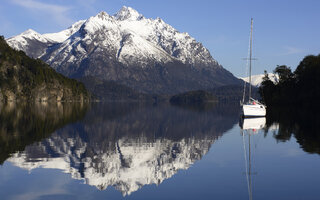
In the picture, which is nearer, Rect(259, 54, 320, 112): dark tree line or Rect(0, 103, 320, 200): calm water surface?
Rect(0, 103, 320, 200): calm water surface

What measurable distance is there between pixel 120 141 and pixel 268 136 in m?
22.7

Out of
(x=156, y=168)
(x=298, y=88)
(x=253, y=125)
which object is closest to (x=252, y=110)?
(x=253, y=125)

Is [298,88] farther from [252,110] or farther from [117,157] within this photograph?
[117,157]

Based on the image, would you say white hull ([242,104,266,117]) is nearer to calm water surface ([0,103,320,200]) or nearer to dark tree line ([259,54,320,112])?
calm water surface ([0,103,320,200])

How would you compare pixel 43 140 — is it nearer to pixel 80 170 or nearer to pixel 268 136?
pixel 80 170

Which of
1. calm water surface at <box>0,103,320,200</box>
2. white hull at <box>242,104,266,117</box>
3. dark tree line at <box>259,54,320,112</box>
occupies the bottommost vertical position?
calm water surface at <box>0,103,320,200</box>

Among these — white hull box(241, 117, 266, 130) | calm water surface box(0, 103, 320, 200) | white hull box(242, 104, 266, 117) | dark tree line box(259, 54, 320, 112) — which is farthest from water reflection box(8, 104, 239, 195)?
dark tree line box(259, 54, 320, 112)

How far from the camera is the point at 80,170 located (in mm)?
31344

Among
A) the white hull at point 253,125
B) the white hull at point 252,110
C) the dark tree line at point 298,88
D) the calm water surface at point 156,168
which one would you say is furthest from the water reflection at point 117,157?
the dark tree line at point 298,88

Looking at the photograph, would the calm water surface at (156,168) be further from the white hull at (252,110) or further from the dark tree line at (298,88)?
the dark tree line at (298,88)

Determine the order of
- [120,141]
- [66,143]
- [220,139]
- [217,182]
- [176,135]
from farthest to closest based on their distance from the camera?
1. [176,135]
2. [220,139]
3. [120,141]
4. [66,143]
5. [217,182]

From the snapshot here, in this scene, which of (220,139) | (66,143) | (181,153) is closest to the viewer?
(181,153)

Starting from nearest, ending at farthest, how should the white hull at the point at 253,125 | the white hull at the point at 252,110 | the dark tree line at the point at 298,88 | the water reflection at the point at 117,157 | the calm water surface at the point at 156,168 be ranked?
1. the calm water surface at the point at 156,168
2. the water reflection at the point at 117,157
3. the white hull at the point at 253,125
4. the white hull at the point at 252,110
5. the dark tree line at the point at 298,88

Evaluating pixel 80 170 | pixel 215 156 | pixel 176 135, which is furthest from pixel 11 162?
pixel 176 135
